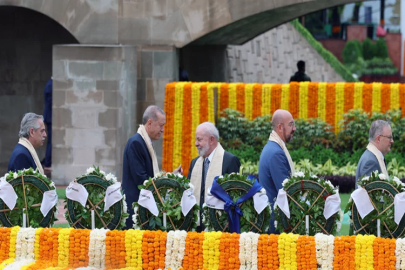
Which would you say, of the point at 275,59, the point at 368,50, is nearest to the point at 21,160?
the point at 275,59

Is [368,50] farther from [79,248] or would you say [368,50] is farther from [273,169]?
[79,248]

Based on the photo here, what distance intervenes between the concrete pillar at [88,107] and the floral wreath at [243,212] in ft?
23.7

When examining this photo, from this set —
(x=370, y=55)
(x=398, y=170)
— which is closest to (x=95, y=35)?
(x=398, y=170)

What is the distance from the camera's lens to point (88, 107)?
14484mm

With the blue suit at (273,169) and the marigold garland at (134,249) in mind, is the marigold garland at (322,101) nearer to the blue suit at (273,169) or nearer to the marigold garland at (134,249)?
the blue suit at (273,169)

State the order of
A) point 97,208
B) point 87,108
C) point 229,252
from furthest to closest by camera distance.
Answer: point 87,108
point 97,208
point 229,252

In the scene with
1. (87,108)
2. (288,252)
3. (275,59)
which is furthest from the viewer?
(275,59)

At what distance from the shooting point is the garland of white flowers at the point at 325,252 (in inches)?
267

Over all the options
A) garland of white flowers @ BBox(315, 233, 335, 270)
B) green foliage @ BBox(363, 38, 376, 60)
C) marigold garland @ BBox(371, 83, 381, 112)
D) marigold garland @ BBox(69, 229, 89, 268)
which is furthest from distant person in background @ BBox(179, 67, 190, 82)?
green foliage @ BBox(363, 38, 376, 60)

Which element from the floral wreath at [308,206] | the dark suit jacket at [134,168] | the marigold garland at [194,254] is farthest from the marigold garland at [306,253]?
the dark suit jacket at [134,168]

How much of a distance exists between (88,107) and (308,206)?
791 cm

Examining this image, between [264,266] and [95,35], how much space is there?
9.11 m

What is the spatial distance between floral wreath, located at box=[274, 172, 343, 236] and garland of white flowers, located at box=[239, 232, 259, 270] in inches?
14.7

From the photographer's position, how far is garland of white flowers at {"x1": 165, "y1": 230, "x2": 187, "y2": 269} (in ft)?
23.1
